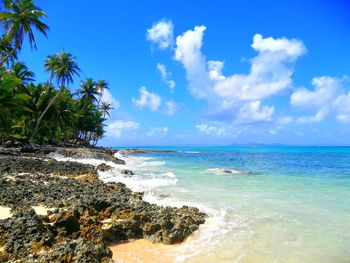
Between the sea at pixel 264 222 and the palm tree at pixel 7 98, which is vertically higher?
the palm tree at pixel 7 98

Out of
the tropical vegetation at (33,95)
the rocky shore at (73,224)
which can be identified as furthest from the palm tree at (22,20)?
the rocky shore at (73,224)

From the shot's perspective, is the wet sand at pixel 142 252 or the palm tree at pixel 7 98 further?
the palm tree at pixel 7 98

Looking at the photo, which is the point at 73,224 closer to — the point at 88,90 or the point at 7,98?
the point at 7,98

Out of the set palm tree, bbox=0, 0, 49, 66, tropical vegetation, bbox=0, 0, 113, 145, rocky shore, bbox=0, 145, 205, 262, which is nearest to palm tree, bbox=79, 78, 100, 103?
tropical vegetation, bbox=0, 0, 113, 145

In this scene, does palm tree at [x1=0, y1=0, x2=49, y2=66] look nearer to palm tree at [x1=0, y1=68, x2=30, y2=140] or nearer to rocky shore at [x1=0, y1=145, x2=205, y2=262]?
palm tree at [x1=0, y1=68, x2=30, y2=140]

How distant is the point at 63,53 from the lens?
42.7 metres

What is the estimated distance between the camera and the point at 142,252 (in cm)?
704

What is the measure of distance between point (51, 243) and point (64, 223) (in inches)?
41.1

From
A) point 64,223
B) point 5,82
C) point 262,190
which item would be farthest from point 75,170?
point 64,223

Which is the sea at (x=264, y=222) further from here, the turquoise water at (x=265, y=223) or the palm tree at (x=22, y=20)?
the palm tree at (x=22, y=20)

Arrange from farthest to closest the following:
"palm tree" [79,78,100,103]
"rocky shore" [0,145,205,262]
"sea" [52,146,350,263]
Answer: "palm tree" [79,78,100,103] < "sea" [52,146,350,263] < "rocky shore" [0,145,205,262]

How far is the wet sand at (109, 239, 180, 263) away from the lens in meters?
6.62

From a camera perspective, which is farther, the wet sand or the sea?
the sea

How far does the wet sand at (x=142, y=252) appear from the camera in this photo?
21.7 ft
